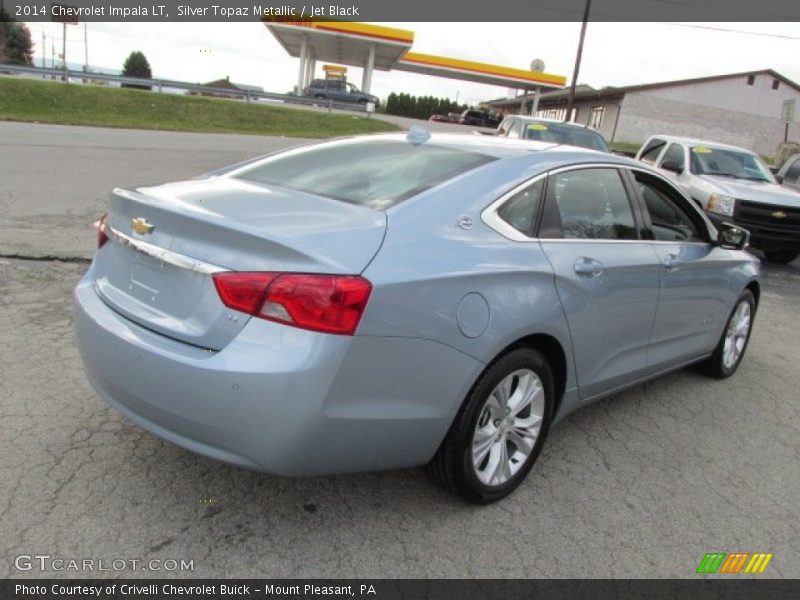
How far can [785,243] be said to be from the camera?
10.4m

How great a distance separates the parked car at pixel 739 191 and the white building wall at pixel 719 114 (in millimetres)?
37389

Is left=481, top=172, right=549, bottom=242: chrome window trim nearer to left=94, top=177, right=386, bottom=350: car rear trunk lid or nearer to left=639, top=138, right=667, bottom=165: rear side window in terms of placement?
left=94, top=177, right=386, bottom=350: car rear trunk lid

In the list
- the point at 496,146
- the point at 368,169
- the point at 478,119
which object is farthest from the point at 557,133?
the point at 478,119

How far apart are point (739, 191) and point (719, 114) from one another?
143ft

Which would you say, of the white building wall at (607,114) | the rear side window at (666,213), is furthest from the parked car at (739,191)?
the white building wall at (607,114)

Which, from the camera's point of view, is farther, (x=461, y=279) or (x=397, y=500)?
(x=397, y=500)

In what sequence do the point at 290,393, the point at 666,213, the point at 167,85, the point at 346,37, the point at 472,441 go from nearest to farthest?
the point at 290,393
the point at 472,441
the point at 666,213
the point at 167,85
the point at 346,37

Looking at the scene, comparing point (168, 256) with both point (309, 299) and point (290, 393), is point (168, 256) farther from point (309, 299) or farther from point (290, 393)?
point (290, 393)

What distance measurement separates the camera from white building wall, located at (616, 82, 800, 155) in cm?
4703

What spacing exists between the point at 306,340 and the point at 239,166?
67.4 inches

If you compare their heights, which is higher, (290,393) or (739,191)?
(739,191)

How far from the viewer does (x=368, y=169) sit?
3.44 meters
